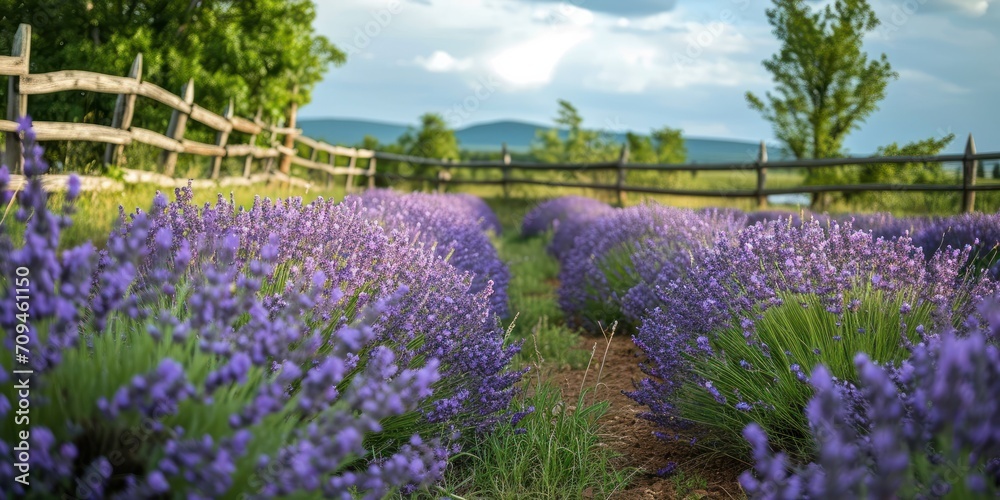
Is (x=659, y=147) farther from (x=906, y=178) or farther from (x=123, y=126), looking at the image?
(x=123, y=126)

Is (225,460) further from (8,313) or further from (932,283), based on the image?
(932,283)

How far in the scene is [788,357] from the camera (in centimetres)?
281

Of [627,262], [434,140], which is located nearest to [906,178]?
[627,262]

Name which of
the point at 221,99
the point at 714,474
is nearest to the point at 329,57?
the point at 221,99

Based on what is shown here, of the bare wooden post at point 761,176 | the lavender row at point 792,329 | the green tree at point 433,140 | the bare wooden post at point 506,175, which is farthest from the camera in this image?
the green tree at point 433,140

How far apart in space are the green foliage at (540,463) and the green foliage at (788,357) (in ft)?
1.45

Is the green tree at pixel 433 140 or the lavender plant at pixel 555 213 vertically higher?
the green tree at pixel 433 140

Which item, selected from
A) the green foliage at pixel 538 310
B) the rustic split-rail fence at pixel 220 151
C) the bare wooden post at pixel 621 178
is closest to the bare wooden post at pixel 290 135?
the rustic split-rail fence at pixel 220 151

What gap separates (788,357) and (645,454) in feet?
2.67

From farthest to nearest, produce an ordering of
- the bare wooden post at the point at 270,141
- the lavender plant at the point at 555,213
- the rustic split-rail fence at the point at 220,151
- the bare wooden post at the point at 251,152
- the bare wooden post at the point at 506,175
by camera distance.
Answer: the bare wooden post at the point at 506,175, the bare wooden post at the point at 270,141, the bare wooden post at the point at 251,152, the lavender plant at the point at 555,213, the rustic split-rail fence at the point at 220,151

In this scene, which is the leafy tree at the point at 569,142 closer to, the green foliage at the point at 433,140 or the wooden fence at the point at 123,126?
the green foliage at the point at 433,140

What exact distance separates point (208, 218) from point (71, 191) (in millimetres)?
1742

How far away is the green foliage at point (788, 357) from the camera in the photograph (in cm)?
269

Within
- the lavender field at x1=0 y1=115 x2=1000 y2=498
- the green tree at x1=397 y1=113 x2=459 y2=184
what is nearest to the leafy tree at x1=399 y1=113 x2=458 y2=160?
the green tree at x1=397 y1=113 x2=459 y2=184
